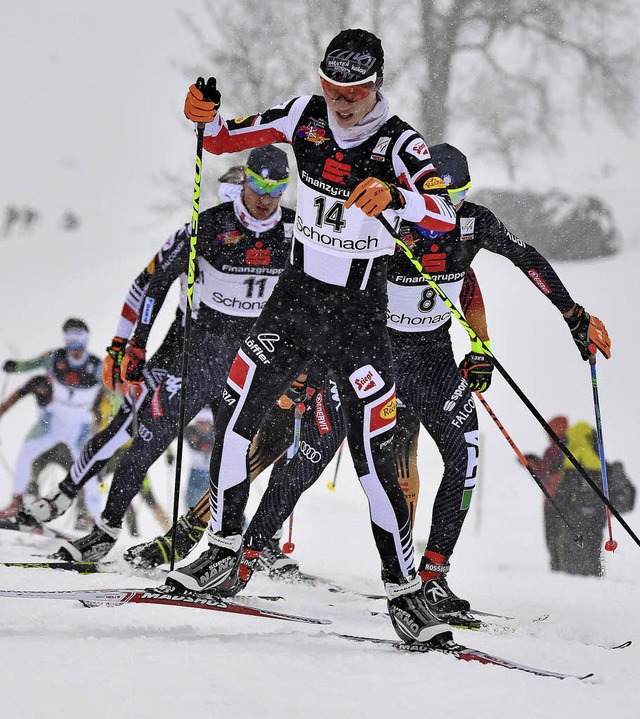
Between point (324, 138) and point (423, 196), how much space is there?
45 centimetres

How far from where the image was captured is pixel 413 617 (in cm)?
338

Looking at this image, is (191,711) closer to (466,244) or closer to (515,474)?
(466,244)

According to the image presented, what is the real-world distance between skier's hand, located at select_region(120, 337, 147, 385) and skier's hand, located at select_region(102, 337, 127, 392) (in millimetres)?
80

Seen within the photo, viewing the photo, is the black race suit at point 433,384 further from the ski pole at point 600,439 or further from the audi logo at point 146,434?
the audi logo at point 146,434

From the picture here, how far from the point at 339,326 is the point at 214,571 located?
981 mm

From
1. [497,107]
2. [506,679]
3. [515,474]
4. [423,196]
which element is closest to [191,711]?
[506,679]

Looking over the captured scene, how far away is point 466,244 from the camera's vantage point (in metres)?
4.62

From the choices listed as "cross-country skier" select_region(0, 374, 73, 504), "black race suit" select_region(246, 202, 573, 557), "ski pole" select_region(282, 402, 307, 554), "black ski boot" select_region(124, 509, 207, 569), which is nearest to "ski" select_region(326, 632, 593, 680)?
"black race suit" select_region(246, 202, 573, 557)

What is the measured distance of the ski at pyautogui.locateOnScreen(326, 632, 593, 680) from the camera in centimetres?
303

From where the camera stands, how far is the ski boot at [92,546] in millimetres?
4715

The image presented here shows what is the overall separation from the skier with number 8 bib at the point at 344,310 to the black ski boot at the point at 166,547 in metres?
1.47

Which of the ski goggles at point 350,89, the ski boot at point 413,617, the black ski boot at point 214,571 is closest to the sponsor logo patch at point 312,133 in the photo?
the ski goggles at point 350,89

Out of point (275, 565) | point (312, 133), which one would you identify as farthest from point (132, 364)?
point (312, 133)

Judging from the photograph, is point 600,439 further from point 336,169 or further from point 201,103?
point 201,103
